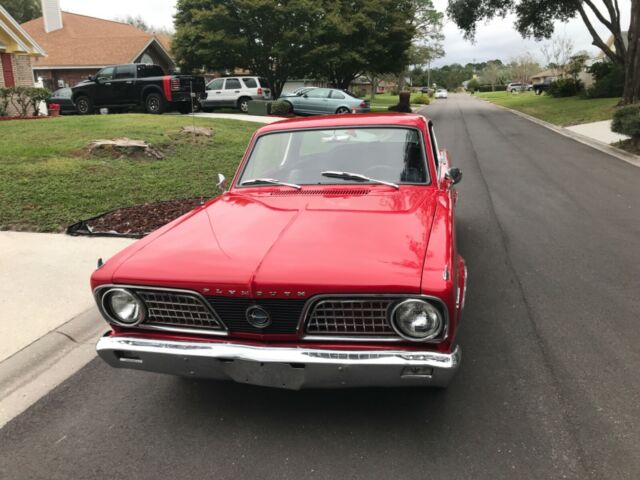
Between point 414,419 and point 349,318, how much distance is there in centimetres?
79

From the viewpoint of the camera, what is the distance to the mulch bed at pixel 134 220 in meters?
6.50

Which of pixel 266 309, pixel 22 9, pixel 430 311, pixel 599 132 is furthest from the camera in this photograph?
pixel 22 9

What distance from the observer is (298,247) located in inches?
111

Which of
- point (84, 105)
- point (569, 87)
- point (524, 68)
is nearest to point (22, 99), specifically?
point (84, 105)

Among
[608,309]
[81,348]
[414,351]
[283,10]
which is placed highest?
[283,10]

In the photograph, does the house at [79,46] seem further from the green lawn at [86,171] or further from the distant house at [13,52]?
the green lawn at [86,171]

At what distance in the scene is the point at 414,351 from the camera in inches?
101

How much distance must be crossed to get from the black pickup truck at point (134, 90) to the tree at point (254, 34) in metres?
7.91

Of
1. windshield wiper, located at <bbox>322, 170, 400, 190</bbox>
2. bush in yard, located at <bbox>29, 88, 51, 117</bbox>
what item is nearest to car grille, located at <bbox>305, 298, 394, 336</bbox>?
windshield wiper, located at <bbox>322, 170, 400, 190</bbox>

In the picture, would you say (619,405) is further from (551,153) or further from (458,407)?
(551,153)

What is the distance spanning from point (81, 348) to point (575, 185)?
29.0ft

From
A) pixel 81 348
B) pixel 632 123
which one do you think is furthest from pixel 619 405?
pixel 632 123

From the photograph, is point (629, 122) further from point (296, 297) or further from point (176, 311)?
point (176, 311)

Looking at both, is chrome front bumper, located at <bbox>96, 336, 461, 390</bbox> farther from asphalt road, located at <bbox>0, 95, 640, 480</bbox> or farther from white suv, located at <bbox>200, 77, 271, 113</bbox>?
white suv, located at <bbox>200, 77, 271, 113</bbox>
